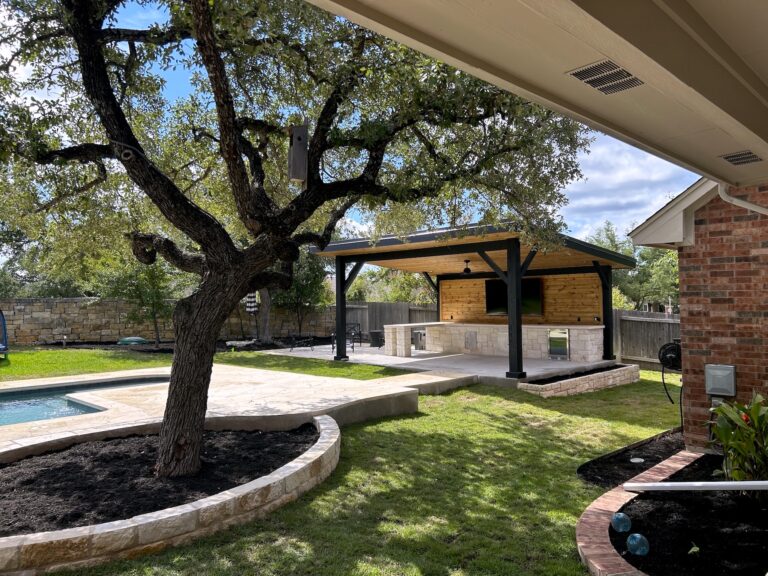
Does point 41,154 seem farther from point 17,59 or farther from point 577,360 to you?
point 577,360

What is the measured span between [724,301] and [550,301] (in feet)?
33.6

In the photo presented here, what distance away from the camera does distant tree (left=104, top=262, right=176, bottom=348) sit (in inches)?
669

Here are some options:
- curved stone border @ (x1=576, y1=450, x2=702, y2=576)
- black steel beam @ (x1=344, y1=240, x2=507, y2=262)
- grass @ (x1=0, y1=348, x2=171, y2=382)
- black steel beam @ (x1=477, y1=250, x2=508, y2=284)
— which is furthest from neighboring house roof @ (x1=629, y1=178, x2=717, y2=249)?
grass @ (x1=0, y1=348, x2=171, y2=382)

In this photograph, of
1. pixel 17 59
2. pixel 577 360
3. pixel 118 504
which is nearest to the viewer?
pixel 118 504

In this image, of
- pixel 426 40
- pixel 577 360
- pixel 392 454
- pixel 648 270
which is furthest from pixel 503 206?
pixel 648 270

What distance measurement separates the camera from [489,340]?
14539 mm

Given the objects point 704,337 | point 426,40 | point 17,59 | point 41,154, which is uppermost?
point 17,59

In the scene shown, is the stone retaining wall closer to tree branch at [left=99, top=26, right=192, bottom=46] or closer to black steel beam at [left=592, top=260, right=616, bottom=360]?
black steel beam at [left=592, top=260, right=616, bottom=360]

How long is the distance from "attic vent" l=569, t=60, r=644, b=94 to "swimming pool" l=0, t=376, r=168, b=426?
737 cm

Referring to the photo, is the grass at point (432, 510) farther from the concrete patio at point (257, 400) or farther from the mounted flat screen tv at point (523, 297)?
the mounted flat screen tv at point (523, 297)

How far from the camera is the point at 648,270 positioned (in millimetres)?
30719

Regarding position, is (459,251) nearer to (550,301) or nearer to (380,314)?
(550,301)

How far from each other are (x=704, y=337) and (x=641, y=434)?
2.12 m

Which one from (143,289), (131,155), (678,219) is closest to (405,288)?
(143,289)
